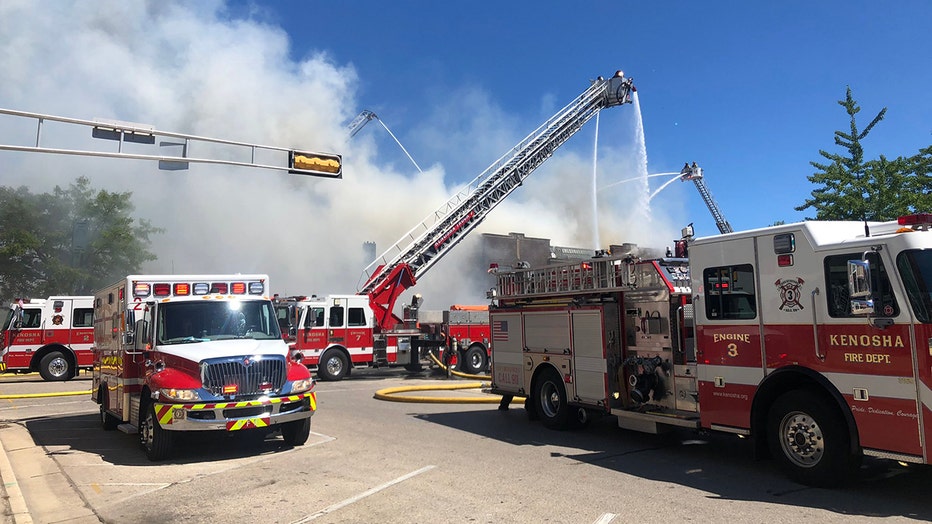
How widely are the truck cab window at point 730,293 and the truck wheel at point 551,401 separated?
3187mm

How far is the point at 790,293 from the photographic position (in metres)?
6.81

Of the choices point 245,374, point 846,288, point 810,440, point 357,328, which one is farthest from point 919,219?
point 357,328

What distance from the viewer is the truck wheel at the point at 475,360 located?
22016mm

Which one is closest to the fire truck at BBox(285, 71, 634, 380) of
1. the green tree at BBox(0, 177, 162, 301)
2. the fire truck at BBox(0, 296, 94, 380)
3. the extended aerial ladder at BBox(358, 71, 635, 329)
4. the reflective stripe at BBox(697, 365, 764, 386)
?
the extended aerial ladder at BBox(358, 71, 635, 329)

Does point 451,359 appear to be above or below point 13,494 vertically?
above

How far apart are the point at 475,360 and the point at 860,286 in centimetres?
1711

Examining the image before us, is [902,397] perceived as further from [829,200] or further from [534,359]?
[829,200]

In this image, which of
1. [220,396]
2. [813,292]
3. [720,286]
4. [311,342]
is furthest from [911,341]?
[311,342]

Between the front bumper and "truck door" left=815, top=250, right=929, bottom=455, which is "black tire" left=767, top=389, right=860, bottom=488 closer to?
"truck door" left=815, top=250, right=929, bottom=455

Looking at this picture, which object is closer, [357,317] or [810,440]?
[810,440]

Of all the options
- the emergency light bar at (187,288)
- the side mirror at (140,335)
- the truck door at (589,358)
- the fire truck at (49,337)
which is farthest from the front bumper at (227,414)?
the fire truck at (49,337)

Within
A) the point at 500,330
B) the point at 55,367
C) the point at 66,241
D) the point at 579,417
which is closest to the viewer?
the point at 579,417

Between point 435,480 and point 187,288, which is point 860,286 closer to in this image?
point 435,480

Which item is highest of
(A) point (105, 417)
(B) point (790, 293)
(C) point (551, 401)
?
(B) point (790, 293)
